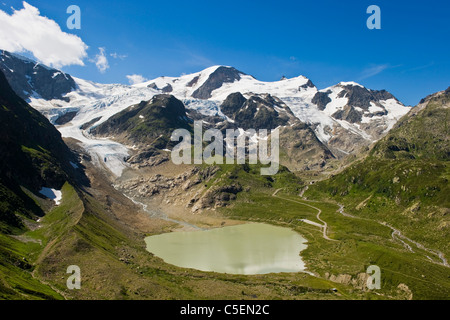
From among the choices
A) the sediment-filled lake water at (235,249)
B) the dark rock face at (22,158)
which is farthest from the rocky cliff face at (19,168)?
the sediment-filled lake water at (235,249)

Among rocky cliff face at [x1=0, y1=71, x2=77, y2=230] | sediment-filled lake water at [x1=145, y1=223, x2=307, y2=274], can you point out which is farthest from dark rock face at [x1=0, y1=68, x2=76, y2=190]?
sediment-filled lake water at [x1=145, y1=223, x2=307, y2=274]

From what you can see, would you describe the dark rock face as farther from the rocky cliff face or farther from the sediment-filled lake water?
the sediment-filled lake water

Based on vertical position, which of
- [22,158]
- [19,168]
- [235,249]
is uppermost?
[22,158]

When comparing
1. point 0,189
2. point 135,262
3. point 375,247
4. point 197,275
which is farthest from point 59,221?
point 375,247

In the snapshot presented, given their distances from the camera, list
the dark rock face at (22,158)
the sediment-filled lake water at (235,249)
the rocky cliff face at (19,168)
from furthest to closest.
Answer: the dark rock face at (22,158) < the rocky cliff face at (19,168) < the sediment-filled lake water at (235,249)

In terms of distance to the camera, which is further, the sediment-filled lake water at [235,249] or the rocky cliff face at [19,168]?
the rocky cliff face at [19,168]

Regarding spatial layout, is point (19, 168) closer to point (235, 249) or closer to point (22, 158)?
point (22, 158)

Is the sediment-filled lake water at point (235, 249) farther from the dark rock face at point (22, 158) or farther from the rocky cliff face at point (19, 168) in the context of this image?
the dark rock face at point (22, 158)

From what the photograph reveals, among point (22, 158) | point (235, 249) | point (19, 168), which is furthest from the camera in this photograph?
point (22, 158)

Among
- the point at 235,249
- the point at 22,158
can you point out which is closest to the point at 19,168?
the point at 22,158

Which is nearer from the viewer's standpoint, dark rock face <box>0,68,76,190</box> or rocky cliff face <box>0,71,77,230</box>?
rocky cliff face <box>0,71,77,230</box>

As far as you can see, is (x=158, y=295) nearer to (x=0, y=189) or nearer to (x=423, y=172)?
(x=0, y=189)

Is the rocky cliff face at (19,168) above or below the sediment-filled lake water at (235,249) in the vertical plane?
above
